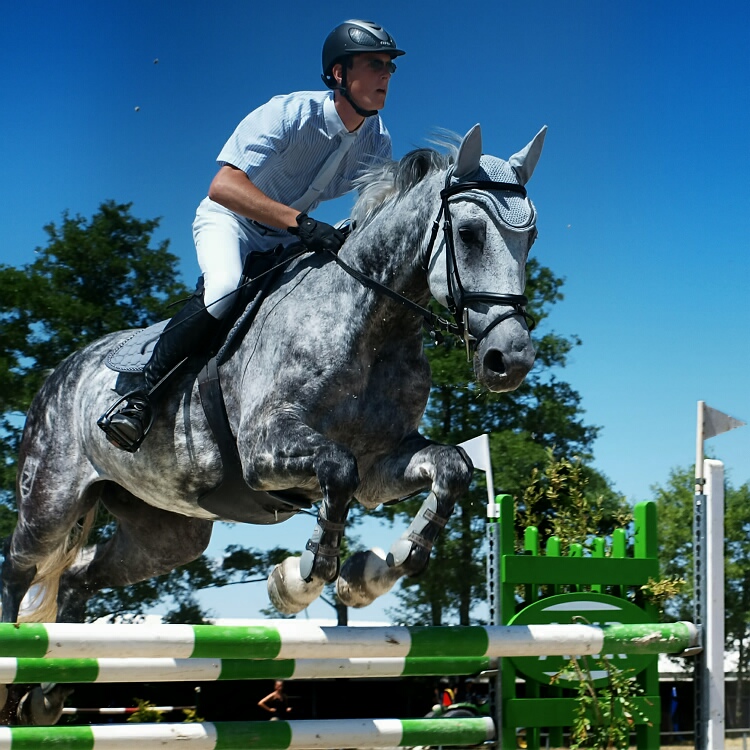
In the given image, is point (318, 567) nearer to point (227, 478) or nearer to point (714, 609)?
point (227, 478)

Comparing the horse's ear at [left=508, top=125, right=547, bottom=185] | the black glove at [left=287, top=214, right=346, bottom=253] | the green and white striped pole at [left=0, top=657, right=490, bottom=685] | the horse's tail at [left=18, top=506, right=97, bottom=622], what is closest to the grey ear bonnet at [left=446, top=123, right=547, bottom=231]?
the horse's ear at [left=508, top=125, right=547, bottom=185]

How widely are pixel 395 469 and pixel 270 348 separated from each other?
624 mm

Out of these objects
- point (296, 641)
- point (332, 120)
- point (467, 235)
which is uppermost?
point (332, 120)

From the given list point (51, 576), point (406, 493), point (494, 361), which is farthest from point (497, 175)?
point (51, 576)

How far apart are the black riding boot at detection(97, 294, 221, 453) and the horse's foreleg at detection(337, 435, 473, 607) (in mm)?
873

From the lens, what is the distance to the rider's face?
373 centimetres

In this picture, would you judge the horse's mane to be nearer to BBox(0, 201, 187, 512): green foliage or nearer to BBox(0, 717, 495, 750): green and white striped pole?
BBox(0, 717, 495, 750): green and white striped pole

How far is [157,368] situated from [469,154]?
148cm

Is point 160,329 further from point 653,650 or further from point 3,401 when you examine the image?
point 3,401

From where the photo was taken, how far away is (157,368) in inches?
154

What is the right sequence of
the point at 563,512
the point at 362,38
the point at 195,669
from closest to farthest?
the point at 195,669, the point at 362,38, the point at 563,512

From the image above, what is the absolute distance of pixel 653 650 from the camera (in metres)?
3.57

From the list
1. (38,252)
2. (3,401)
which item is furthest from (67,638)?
(38,252)

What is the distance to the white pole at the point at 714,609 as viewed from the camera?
3652mm
